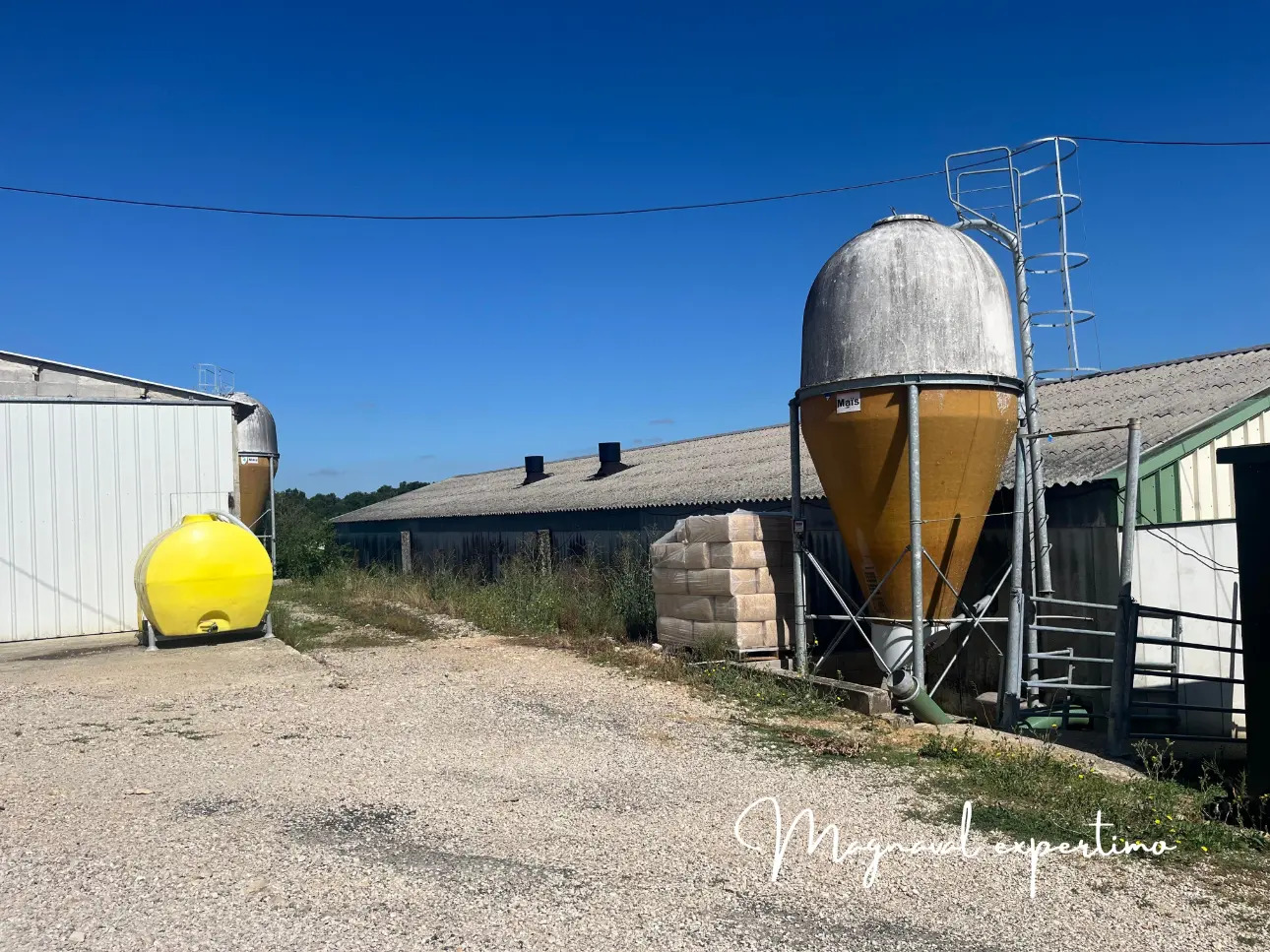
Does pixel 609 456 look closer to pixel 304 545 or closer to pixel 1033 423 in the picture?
pixel 304 545

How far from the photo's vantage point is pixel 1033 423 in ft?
34.6

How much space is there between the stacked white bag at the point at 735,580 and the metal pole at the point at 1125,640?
4.06 m

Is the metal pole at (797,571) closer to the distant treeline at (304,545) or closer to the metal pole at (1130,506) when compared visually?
the metal pole at (1130,506)

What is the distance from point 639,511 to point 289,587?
40.2ft

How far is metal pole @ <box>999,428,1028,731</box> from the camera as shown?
9.45 m

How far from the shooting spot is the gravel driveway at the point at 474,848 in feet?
14.8

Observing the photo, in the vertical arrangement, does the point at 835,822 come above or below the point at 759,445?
below

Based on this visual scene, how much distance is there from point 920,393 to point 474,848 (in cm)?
659

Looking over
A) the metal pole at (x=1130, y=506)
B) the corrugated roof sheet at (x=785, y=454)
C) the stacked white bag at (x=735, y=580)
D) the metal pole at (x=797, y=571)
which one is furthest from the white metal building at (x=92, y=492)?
the metal pole at (x=1130, y=506)

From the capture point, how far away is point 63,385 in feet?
63.6

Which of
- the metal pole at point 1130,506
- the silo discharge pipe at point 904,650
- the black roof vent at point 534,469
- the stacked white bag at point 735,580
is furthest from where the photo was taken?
the black roof vent at point 534,469

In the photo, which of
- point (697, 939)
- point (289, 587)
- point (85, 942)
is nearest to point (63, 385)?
point (289, 587)

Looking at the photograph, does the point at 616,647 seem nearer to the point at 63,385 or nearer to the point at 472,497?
the point at 63,385

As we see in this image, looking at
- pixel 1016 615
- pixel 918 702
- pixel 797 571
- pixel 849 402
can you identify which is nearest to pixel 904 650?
pixel 918 702
